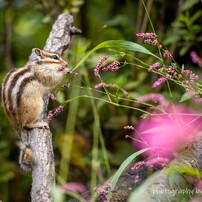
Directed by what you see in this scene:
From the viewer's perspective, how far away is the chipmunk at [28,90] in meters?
2.90

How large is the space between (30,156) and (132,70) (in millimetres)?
2170

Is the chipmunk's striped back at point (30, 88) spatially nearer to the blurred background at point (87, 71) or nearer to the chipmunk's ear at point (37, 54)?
the chipmunk's ear at point (37, 54)

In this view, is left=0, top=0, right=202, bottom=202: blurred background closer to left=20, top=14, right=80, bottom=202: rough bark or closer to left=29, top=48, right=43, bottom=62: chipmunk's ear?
left=20, top=14, right=80, bottom=202: rough bark

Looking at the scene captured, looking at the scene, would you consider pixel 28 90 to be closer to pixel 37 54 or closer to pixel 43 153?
pixel 37 54

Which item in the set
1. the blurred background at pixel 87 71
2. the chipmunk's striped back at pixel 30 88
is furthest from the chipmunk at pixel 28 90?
the blurred background at pixel 87 71

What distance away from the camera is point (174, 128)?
2.17 m

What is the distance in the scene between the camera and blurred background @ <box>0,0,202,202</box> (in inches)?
173

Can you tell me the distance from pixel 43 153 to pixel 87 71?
83.0 inches

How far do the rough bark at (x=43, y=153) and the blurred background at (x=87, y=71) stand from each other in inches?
24.1

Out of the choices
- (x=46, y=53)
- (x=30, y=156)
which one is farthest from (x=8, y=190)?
(x=30, y=156)

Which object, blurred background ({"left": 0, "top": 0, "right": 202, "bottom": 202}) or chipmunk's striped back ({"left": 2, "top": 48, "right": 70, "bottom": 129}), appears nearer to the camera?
chipmunk's striped back ({"left": 2, "top": 48, "right": 70, "bottom": 129})

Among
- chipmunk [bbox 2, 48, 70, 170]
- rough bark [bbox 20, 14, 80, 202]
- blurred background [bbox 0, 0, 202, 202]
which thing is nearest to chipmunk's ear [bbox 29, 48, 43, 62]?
chipmunk [bbox 2, 48, 70, 170]

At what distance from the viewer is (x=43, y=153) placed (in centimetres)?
248

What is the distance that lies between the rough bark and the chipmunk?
0.18ft
